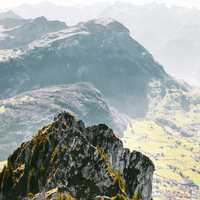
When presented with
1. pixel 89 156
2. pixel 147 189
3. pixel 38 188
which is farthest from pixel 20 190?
pixel 147 189

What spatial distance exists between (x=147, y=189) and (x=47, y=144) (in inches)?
1127

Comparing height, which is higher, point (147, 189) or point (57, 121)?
point (57, 121)

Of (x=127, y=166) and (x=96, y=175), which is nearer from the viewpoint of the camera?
(x=96, y=175)

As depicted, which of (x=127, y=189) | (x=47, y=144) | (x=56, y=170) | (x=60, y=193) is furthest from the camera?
(x=127, y=189)

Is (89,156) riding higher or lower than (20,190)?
higher

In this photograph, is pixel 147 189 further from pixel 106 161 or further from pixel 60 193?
pixel 60 193

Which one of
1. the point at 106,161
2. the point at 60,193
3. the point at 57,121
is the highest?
the point at 57,121

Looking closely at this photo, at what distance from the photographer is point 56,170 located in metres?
96.2

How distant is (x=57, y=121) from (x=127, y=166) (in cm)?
2026

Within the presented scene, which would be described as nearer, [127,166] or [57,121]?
[57,121]

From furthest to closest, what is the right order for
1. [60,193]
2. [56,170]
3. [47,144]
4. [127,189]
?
[127,189] → [47,144] → [56,170] → [60,193]

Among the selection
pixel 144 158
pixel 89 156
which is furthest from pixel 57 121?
pixel 144 158

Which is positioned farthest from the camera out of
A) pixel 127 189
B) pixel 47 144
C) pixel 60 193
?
pixel 127 189

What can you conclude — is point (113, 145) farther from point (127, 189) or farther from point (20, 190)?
point (20, 190)
